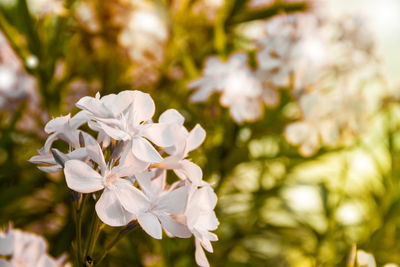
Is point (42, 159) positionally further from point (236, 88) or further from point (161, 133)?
point (236, 88)

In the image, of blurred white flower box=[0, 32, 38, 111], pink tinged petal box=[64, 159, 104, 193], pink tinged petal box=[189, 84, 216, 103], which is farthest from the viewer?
blurred white flower box=[0, 32, 38, 111]

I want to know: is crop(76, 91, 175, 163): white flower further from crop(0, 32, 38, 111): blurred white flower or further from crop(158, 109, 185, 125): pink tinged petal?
crop(0, 32, 38, 111): blurred white flower

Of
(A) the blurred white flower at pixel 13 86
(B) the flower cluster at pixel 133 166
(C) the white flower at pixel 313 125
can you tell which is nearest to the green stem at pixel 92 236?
(B) the flower cluster at pixel 133 166

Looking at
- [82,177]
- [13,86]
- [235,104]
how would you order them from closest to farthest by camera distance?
[82,177], [235,104], [13,86]

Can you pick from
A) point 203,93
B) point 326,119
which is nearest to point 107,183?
point 203,93

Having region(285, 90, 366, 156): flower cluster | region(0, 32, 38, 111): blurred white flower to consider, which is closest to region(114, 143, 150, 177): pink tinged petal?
region(285, 90, 366, 156): flower cluster

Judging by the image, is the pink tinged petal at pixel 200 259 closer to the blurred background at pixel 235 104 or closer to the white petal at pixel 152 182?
the white petal at pixel 152 182
